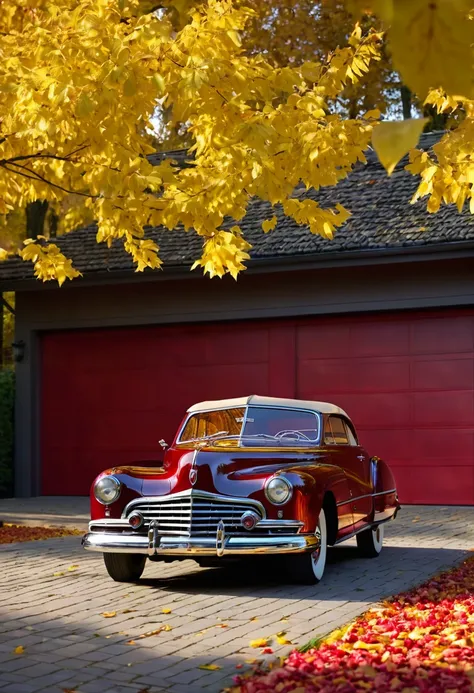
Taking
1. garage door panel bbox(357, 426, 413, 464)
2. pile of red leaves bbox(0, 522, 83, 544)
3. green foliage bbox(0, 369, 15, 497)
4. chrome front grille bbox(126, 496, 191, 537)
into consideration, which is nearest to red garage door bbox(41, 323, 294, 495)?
green foliage bbox(0, 369, 15, 497)

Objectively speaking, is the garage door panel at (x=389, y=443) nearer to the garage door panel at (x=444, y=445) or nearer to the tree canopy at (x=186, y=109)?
the garage door panel at (x=444, y=445)

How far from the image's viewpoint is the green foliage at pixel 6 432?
15.8m

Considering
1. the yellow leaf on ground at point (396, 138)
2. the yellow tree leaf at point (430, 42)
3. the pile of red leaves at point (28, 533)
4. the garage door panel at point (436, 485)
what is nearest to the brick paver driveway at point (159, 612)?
the pile of red leaves at point (28, 533)

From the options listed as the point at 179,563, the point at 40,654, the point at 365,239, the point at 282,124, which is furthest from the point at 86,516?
the point at 40,654

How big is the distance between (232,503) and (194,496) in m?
0.28

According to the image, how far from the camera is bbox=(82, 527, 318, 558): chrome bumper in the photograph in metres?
6.73

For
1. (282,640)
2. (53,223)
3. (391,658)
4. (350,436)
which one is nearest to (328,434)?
(350,436)

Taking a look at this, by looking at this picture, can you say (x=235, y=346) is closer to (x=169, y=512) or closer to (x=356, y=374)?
A: (x=356, y=374)

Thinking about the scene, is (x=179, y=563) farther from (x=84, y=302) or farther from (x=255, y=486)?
(x=84, y=302)

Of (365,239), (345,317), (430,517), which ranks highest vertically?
(365,239)

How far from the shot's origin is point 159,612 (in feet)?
20.3

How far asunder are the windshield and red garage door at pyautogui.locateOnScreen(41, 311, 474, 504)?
5508 millimetres

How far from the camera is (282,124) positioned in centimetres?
840

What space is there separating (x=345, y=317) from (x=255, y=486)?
7491 millimetres
